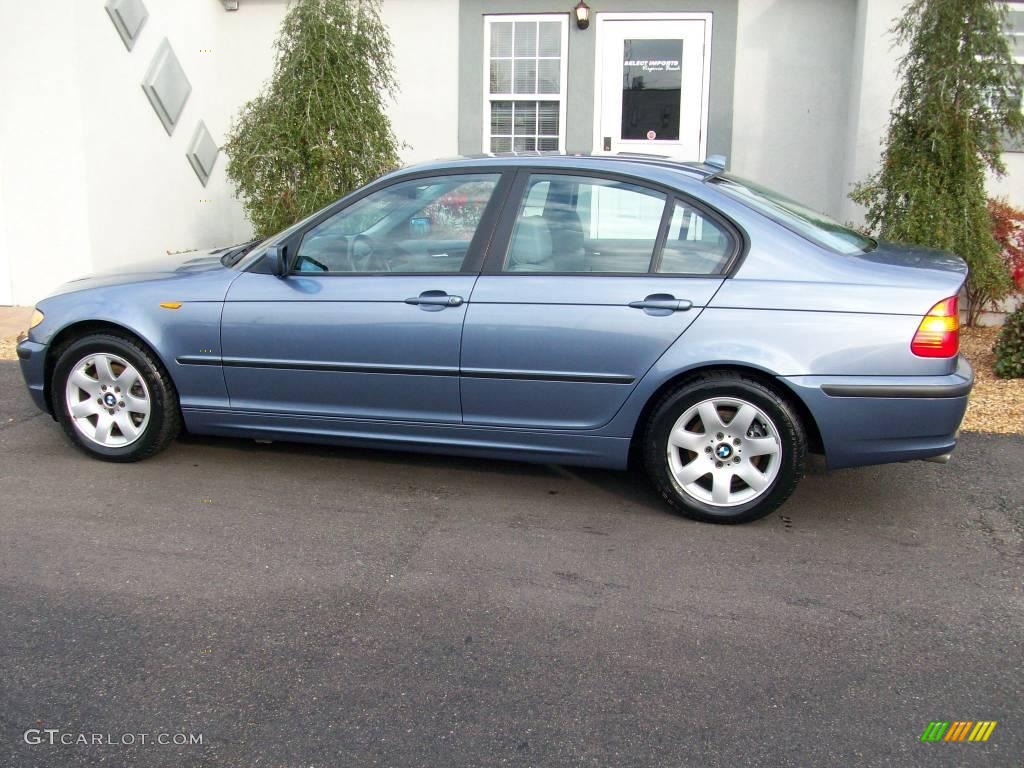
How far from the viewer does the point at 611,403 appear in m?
4.41

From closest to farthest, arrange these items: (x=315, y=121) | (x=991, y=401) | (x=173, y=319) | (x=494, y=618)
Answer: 1. (x=494, y=618)
2. (x=173, y=319)
3. (x=991, y=401)
4. (x=315, y=121)

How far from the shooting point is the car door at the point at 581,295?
433 centimetres

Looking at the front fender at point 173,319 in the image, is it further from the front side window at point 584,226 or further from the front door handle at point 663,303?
the front door handle at point 663,303

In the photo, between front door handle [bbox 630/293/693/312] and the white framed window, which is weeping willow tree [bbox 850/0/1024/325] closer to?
the white framed window

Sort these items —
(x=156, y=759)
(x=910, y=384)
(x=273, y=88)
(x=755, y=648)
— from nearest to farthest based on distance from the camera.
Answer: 1. (x=156, y=759)
2. (x=755, y=648)
3. (x=910, y=384)
4. (x=273, y=88)

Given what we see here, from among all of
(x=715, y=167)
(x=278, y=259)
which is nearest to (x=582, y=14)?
(x=715, y=167)

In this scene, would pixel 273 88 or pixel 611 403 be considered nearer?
pixel 611 403

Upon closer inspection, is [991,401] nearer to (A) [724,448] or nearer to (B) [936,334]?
(B) [936,334]

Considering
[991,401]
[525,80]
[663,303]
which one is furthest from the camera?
[525,80]

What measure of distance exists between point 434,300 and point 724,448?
149 cm

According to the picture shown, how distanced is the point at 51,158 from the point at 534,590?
7435 mm

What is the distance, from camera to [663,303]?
4305 mm

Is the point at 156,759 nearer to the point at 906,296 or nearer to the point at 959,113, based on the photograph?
the point at 906,296

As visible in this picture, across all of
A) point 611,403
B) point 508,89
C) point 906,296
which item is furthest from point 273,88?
point 906,296
